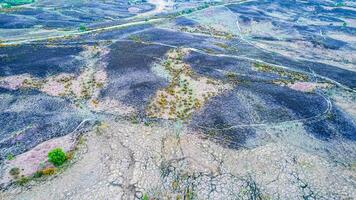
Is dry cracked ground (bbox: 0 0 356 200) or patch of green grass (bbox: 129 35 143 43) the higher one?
patch of green grass (bbox: 129 35 143 43)

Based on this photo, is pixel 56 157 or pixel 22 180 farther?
pixel 56 157

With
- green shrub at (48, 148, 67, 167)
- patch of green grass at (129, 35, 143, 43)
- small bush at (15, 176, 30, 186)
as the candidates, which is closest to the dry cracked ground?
small bush at (15, 176, 30, 186)

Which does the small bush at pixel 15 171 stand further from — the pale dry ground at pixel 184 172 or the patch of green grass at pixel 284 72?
the patch of green grass at pixel 284 72

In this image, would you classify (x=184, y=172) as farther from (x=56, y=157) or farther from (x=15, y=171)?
(x=15, y=171)

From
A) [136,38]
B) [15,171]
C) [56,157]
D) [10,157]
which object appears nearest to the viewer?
[15,171]

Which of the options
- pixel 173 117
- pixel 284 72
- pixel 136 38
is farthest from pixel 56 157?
pixel 136 38

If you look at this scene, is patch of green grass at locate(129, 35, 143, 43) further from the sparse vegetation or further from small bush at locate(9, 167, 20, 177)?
small bush at locate(9, 167, 20, 177)

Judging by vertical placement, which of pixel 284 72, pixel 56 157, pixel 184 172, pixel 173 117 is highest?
pixel 284 72
